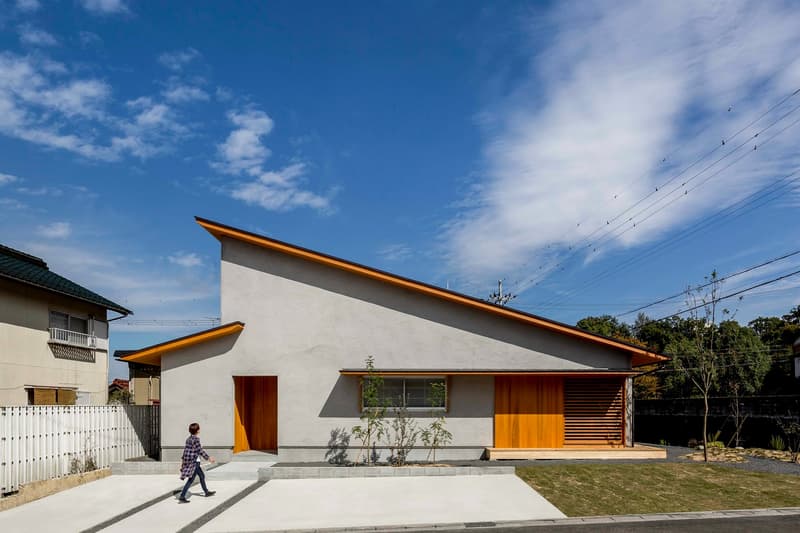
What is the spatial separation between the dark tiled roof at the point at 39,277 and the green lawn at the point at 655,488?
15.7 meters

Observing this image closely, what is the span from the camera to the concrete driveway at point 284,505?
9.80m

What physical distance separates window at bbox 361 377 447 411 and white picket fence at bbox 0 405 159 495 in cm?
735

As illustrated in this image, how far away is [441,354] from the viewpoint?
15.9 metres

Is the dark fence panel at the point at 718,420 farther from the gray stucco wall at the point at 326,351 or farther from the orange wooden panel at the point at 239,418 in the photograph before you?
the orange wooden panel at the point at 239,418

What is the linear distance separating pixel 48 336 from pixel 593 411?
17.8 metres

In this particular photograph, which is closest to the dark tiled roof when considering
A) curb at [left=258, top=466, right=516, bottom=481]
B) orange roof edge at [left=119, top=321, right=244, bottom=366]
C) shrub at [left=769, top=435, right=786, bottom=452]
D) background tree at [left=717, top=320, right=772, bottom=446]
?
orange roof edge at [left=119, top=321, right=244, bottom=366]

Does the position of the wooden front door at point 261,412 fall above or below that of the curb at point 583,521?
above

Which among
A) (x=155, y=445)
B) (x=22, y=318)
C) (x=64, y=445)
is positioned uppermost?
(x=22, y=318)

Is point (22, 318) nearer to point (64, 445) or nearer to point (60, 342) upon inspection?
point (60, 342)

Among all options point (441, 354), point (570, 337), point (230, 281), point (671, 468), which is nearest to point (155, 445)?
point (230, 281)

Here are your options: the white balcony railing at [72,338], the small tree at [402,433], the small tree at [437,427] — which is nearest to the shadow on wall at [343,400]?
the small tree at [402,433]

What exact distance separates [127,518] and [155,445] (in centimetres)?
791

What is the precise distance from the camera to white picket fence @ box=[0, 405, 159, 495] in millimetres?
11281

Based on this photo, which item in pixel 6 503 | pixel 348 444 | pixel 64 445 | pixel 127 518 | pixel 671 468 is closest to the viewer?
pixel 127 518
